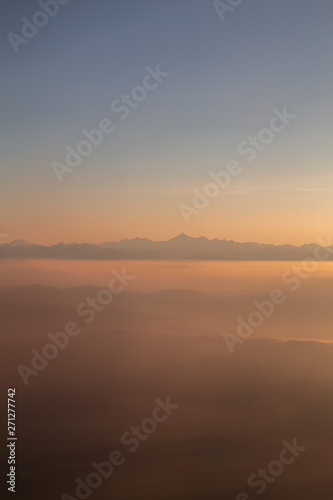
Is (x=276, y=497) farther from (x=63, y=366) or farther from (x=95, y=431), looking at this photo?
(x=63, y=366)
